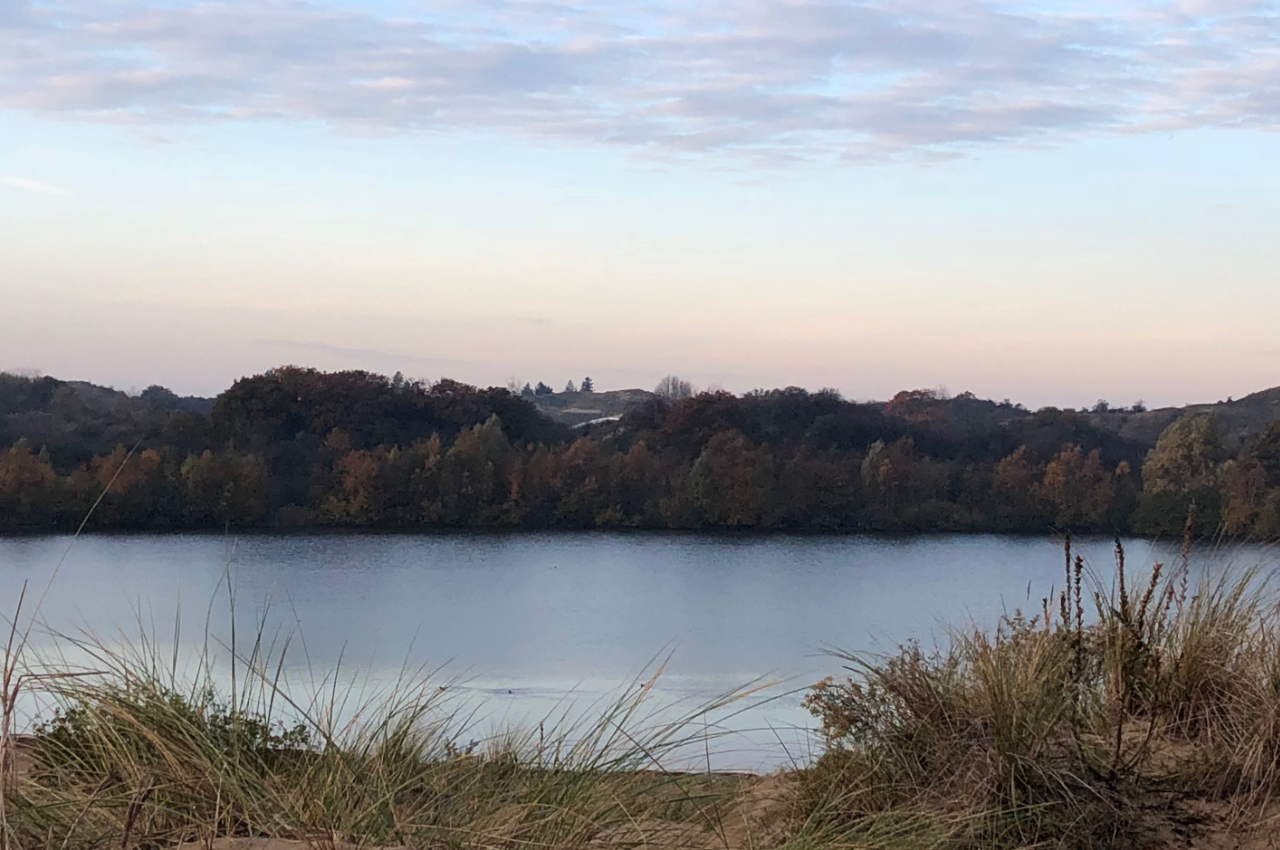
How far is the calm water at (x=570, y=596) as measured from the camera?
44.1 feet

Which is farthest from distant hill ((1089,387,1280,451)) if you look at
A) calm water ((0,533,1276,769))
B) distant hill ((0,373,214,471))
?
distant hill ((0,373,214,471))

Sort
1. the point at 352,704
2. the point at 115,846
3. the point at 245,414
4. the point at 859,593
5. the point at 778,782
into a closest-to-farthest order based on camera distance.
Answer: the point at 115,846
the point at 778,782
the point at 352,704
the point at 859,593
the point at 245,414

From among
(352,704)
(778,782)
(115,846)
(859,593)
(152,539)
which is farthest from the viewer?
(152,539)

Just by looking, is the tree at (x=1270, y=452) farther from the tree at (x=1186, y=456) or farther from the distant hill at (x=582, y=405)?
the distant hill at (x=582, y=405)

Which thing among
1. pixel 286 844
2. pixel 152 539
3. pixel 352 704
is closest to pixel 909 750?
pixel 286 844

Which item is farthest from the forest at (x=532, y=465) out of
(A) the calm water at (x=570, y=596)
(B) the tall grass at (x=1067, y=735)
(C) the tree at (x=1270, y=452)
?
(B) the tall grass at (x=1067, y=735)

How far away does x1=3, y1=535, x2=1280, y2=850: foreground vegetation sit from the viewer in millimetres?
3145

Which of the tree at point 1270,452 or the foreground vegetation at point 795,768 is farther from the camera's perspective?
the tree at point 1270,452

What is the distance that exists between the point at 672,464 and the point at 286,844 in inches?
1335

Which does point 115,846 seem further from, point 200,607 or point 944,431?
point 944,431

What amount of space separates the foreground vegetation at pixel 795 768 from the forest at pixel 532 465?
26.2m

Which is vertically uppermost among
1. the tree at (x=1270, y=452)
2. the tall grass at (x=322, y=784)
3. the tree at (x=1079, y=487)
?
the tree at (x=1270, y=452)

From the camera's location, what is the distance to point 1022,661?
179 inches

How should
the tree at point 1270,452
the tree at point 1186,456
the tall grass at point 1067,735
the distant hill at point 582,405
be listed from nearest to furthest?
the tall grass at point 1067,735 → the tree at point 1270,452 → the tree at point 1186,456 → the distant hill at point 582,405
